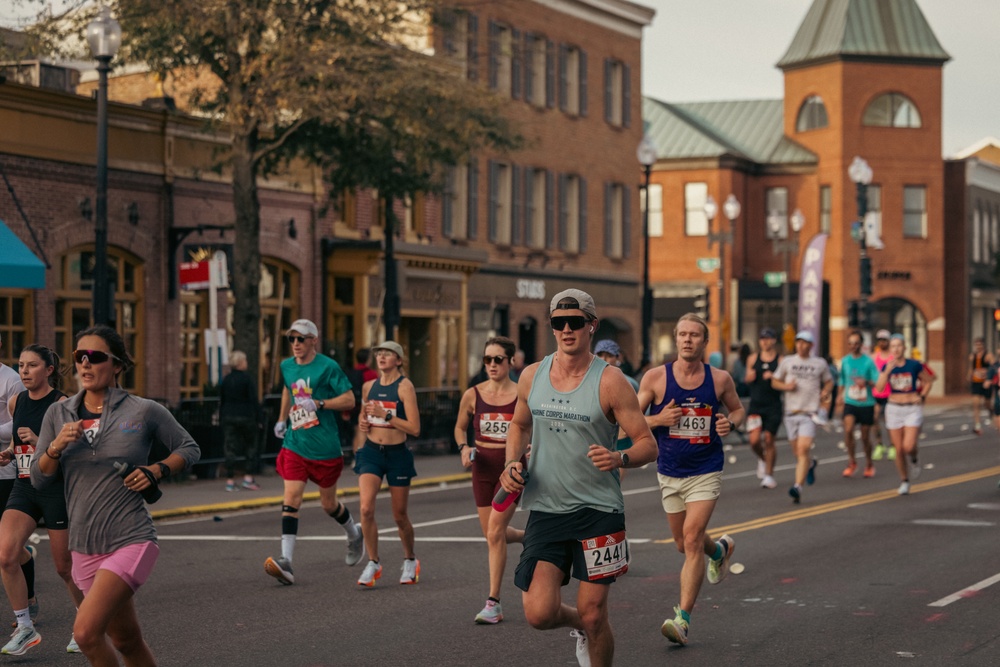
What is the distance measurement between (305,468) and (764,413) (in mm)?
9720

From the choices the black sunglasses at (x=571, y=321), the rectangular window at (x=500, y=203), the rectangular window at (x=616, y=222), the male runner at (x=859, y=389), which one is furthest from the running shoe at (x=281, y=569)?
the rectangular window at (x=616, y=222)

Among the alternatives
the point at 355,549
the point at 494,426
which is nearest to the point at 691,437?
the point at 494,426

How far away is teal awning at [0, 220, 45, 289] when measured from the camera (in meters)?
21.7

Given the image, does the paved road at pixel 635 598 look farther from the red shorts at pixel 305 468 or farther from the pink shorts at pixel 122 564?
the pink shorts at pixel 122 564

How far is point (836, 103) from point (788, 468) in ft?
128

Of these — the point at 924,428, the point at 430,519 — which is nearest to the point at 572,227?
the point at 924,428

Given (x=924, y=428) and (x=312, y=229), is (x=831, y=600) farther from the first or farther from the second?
(x=924, y=428)

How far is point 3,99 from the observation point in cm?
2403

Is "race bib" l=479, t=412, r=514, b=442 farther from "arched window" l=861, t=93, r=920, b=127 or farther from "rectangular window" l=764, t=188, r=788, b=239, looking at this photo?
"arched window" l=861, t=93, r=920, b=127

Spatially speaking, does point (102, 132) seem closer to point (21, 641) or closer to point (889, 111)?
point (21, 641)

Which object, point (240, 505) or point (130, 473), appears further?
point (240, 505)

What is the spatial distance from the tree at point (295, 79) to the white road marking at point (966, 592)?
13056mm

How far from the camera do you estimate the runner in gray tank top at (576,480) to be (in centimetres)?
729

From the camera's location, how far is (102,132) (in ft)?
63.3
